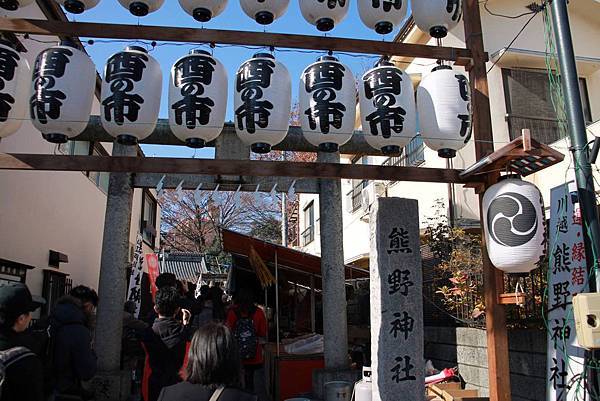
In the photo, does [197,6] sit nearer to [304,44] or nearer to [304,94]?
[304,44]

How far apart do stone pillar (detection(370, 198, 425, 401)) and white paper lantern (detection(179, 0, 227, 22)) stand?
11.5 ft

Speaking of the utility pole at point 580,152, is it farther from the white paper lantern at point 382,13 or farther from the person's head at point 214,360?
the person's head at point 214,360

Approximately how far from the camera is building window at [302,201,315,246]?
89.0ft

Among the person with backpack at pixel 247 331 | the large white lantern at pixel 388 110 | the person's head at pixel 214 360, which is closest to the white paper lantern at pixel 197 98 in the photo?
the large white lantern at pixel 388 110

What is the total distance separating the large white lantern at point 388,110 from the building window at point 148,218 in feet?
61.7

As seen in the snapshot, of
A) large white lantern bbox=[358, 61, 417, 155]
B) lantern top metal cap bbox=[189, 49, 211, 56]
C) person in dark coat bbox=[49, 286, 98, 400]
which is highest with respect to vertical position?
lantern top metal cap bbox=[189, 49, 211, 56]

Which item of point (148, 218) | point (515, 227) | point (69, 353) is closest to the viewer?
point (69, 353)

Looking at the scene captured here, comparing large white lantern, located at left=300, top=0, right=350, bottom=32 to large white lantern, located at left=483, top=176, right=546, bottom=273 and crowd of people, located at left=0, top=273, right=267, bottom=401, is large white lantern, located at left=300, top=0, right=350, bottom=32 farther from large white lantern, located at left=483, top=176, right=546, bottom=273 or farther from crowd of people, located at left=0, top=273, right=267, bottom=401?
crowd of people, located at left=0, top=273, right=267, bottom=401

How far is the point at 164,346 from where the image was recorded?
17.7 ft

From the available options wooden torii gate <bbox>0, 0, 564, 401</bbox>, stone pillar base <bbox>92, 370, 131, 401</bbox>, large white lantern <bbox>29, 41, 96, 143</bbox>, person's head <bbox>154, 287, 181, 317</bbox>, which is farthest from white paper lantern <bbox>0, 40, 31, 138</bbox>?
stone pillar base <bbox>92, 370, 131, 401</bbox>

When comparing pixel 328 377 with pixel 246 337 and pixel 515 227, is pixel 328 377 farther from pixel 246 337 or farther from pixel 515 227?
pixel 515 227

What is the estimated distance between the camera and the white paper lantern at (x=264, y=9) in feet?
22.2

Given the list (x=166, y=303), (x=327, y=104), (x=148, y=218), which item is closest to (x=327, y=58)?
(x=327, y=104)

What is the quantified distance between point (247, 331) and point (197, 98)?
4994 millimetres
